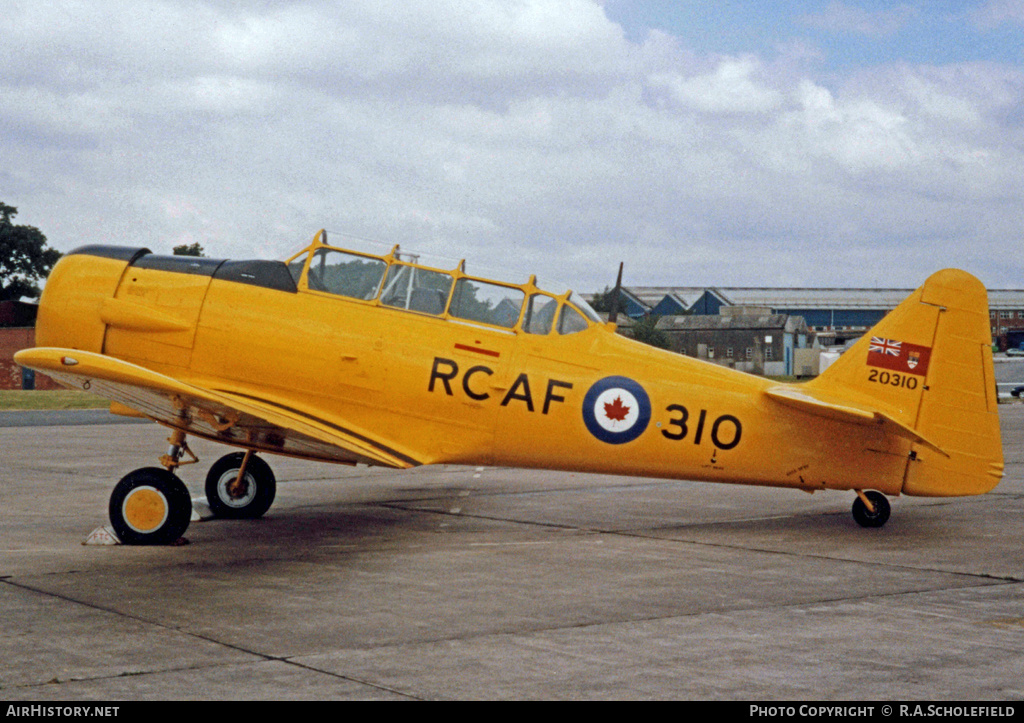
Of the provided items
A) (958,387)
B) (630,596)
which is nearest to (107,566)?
(630,596)

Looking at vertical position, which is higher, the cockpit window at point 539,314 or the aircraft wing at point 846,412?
the cockpit window at point 539,314

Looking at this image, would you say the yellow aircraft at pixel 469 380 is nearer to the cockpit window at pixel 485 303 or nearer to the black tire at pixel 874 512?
the cockpit window at pixel 485 303

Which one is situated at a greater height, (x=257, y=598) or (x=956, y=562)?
(x=956, y=562)

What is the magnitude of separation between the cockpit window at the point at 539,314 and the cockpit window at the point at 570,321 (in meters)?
0.08

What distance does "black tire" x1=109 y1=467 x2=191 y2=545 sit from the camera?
330 inches

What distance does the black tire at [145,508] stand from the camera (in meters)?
8.38

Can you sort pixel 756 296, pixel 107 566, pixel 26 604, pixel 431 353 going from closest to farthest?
pixel 26 604, pixel 107 566, pixel 431 353, pixel 756 296

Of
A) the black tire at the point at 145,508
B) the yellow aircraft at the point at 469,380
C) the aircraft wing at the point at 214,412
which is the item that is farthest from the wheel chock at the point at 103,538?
the aircraft wing at the point at 214,412

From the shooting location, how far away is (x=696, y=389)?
30.3 ft

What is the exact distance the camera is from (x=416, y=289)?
930 centimetres

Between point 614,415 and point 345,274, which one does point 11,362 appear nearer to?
point 345,274

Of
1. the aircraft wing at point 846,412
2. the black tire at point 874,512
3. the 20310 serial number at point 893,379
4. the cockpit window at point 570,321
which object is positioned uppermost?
the cockpit window at point 570,321
